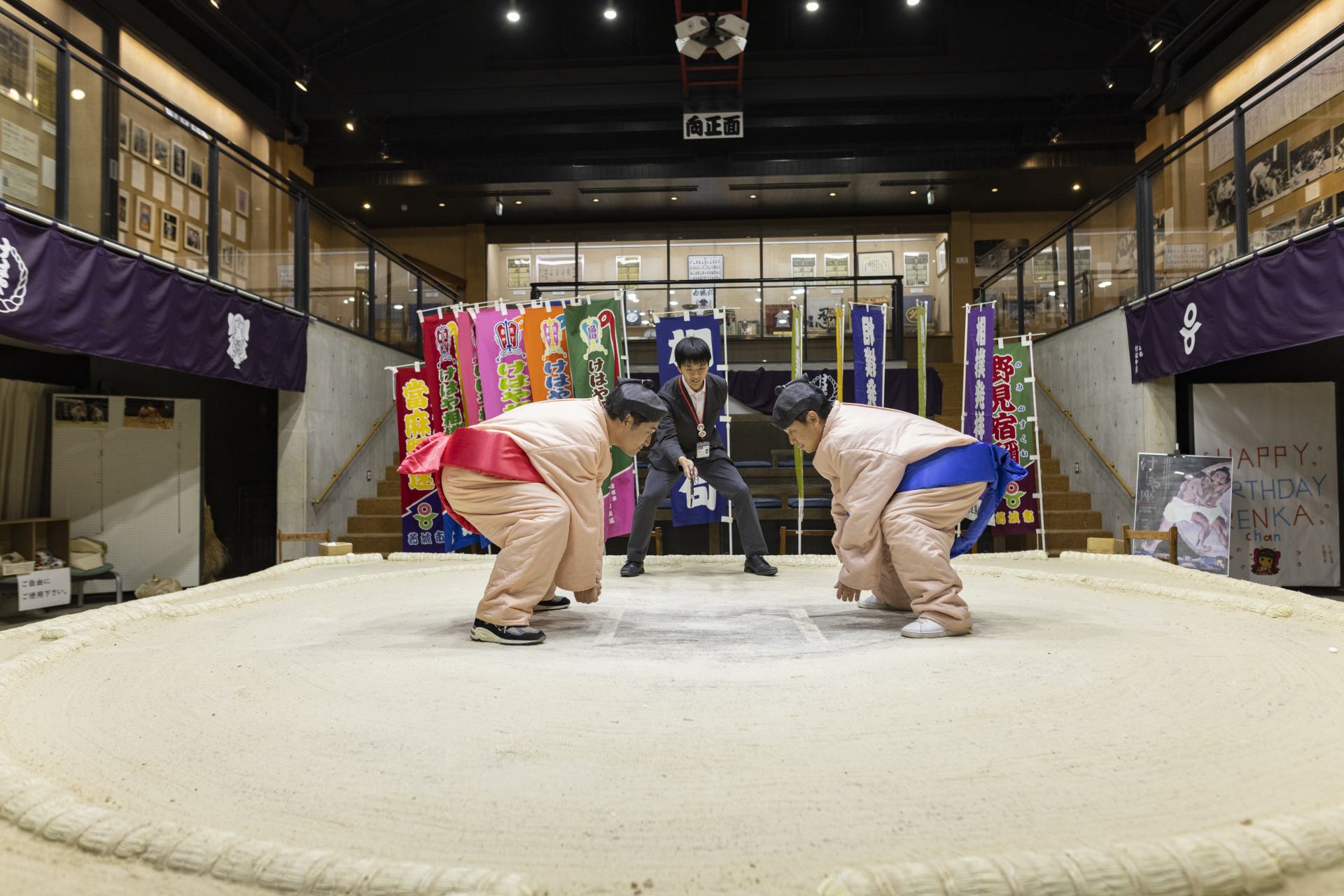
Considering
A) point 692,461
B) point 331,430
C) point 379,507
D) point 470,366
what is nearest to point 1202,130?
point 692,461

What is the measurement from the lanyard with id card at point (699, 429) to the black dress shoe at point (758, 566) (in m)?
0.56

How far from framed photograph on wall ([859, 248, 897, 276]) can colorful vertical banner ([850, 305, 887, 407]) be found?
5.64 metres


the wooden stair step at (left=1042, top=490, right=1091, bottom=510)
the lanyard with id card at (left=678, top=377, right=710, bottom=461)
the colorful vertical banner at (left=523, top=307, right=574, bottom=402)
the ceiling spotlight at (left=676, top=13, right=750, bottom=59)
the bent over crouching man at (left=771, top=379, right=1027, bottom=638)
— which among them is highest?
the ceiling spotlight at (left=676, top=13, right=750, bottom=59)

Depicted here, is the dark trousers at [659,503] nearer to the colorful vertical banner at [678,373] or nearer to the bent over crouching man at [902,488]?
the bent over crouching man at [902,488]

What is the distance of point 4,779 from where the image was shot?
3.97 ft

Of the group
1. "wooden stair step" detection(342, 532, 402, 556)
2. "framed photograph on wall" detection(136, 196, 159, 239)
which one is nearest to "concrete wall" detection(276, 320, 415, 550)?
"wooden stair step" detection(342, 532, 402, 556)

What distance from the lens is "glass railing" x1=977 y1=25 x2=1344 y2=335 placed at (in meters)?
4.21

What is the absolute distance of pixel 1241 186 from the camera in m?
4.73

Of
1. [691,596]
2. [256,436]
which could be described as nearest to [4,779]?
[691,596]

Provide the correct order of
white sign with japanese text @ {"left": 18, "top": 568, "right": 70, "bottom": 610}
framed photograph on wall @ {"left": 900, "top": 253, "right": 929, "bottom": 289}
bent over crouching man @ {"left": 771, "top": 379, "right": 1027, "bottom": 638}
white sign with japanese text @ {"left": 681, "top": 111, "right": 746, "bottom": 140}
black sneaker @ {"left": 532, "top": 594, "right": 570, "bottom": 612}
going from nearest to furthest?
bent over crouching man @ {"left": 771, "top": 379, "right": 1027, "bottom": 638}
black sneaker @ {"left": 532, "top": 594, "right": 570, "bottom": 612}
white sign with japanese text @ {"left": 18, "top": 568, "right": 70, "bottom": 610}
white sign with japanese text @ {"left": 681, "top": 111, "right": 746, "bottom": 140}
framed photograph on wall @ {"left": 900, "top": 253, "right": 929, "bottom": 289}

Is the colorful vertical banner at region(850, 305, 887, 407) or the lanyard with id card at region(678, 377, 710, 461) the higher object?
the colorful vertical banner at region(850, 305, 887, 407)

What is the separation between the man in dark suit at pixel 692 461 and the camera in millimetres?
4086

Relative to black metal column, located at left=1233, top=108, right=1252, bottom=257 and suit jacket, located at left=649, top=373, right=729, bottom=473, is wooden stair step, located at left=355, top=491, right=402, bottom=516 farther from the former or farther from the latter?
black metal column, located at left=1233, top=108, right=1252, bottom=257

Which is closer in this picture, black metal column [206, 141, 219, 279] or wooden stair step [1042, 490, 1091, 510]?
black metal column [206, 141, 219, 279]
